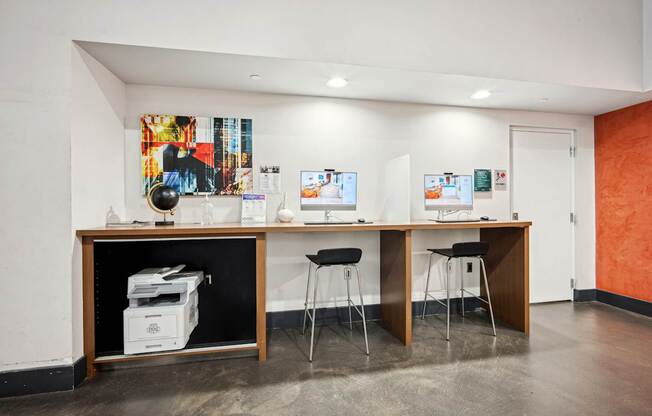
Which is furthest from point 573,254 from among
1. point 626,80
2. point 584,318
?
point 626,80

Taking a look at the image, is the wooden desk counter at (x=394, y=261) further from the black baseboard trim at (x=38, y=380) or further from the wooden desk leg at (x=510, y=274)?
the black baseboard trim at (x=38, y=380)

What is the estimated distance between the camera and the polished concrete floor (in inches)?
77.9

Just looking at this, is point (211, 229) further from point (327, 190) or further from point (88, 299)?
point (327, 190)

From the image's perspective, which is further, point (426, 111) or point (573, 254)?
point (573, 254)

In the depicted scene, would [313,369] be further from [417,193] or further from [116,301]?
[417,193]

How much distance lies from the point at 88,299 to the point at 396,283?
94.4 inches

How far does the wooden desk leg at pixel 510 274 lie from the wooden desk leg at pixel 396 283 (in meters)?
1.14

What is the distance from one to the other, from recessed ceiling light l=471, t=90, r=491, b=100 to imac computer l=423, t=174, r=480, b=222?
82 cm

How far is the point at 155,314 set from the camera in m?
2.23

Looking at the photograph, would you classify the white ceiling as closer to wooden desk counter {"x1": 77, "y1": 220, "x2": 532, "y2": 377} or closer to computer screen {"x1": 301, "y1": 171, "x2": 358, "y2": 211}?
computer screen {"x1": 301, "y1": 171, "x2": 358, "y2": 211}

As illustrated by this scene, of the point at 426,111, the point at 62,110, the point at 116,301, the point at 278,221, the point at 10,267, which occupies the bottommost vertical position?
the point at 116,301

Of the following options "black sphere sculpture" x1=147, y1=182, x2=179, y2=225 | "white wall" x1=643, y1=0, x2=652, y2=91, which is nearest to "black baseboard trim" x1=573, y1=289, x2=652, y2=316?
"white wall" x1=643, y1=0, x2=652, y2=91

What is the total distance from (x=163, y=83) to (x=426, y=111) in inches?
104

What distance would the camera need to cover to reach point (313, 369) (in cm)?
244
